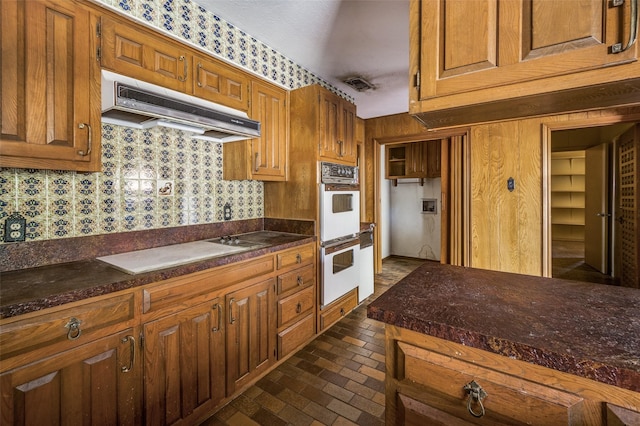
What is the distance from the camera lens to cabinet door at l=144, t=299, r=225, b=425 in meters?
1.39

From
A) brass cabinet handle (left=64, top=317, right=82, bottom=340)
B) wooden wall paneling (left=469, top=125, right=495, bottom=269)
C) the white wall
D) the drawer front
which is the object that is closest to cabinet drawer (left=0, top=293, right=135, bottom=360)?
brass cabinet handle (left=64, top=317, right=82, bottom=340)

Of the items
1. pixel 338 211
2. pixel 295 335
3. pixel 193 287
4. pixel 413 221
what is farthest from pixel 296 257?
pixel 413 221

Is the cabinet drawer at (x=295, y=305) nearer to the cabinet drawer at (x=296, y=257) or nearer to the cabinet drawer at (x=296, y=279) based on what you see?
the cabinet drawer at (x=296, y=279)

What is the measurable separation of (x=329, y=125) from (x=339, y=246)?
1.17 metres

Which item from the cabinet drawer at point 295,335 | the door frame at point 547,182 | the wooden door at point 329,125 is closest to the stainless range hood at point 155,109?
the wooden door at point 329,125

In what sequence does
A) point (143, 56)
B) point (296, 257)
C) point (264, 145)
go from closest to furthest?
point (143, 56)
point (296, 257)
point (264, 145)

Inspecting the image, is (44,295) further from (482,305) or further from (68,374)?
(482,305)

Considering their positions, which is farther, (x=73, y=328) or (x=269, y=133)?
(x=269, y=133)

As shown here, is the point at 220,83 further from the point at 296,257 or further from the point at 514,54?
the point at 514,54

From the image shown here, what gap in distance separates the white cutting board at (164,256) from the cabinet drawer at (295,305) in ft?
1.99

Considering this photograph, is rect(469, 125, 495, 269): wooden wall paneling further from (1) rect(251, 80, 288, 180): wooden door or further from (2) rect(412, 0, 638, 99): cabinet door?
(2) rect(412, 0, 638, 99): cabinet door

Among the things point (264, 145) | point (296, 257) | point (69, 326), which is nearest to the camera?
point (69, 326)

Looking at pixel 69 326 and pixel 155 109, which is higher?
pixel 155 109

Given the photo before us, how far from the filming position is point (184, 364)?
1.52 meters
